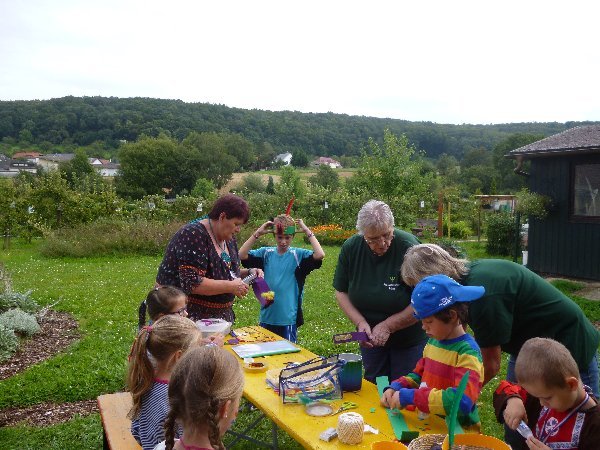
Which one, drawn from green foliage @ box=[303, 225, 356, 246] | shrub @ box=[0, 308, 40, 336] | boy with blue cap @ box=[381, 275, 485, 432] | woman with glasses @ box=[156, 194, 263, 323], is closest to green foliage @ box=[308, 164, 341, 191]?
green foliage @ box=[303, 225, 356, 246]

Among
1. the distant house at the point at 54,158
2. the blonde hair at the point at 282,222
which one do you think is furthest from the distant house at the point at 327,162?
the blonde hair at the point at 282,222

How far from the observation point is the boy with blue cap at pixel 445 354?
2102 millimetres

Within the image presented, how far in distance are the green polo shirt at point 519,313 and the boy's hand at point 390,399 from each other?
43cm

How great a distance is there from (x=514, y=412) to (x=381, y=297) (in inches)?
49.0

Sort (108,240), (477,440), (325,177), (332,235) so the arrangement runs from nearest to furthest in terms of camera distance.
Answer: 1. (477,440)
2. (108,240)
3. (332,235)
4. (325,177)

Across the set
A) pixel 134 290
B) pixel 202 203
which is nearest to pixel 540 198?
pixel 134 290

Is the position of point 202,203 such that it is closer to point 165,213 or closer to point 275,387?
point 165,213

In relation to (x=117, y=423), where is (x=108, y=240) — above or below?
below

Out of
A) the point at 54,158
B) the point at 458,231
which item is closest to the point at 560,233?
the point at 458,231

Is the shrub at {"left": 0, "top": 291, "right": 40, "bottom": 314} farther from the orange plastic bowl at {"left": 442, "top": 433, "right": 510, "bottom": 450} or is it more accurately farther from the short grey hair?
the orange plastic bowl at {"left": 442, "top": 433, "right": 510, "bottom": 450}

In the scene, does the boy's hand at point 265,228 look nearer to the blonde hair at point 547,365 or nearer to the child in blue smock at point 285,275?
the child in blue smock at point 285,275

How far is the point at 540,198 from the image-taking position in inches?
425

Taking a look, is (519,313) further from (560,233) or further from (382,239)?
(560,233)

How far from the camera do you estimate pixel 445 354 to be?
2268 millimetres
